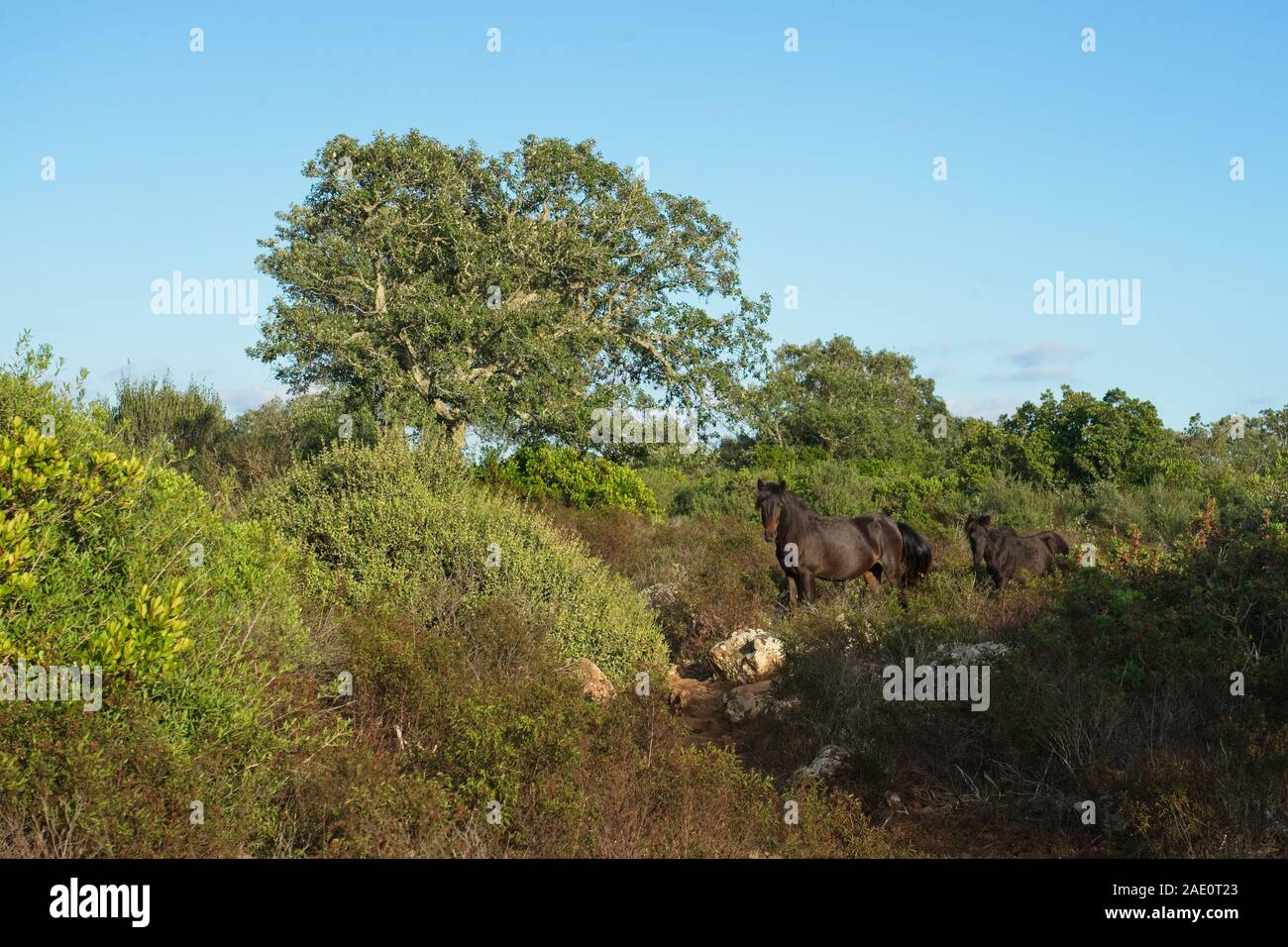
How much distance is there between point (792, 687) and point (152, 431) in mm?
20853

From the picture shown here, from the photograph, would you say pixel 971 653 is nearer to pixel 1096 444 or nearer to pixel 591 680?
pixel 591 680

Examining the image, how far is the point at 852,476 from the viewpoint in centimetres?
2733

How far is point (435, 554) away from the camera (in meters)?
11.2

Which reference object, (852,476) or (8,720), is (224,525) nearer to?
(8,720)

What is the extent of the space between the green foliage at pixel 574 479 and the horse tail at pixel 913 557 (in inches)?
279

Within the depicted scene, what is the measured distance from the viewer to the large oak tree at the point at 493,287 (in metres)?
25.9

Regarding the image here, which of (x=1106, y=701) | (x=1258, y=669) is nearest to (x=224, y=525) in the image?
(x=1106, y=701)

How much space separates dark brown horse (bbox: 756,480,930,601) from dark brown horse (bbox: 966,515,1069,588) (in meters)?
1.24

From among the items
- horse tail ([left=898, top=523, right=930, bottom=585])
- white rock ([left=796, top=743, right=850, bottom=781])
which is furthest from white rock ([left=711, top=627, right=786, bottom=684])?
horse tail ([left=898, top=523, right=930, bottom=585])

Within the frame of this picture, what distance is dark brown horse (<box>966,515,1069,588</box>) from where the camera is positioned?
14398mm

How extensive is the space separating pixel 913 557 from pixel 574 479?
29.0 ft
